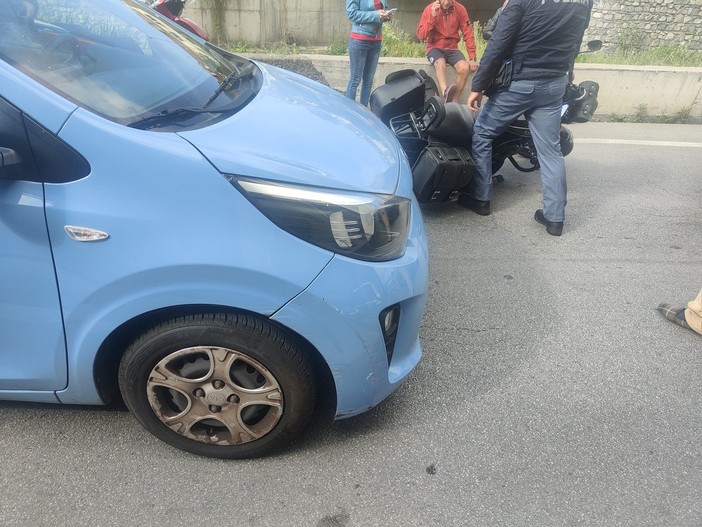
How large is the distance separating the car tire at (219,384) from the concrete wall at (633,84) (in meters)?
5.98

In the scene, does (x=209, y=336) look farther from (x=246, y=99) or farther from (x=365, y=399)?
(x=246, y=99)

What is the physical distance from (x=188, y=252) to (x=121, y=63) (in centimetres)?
103

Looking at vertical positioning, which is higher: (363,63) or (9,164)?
(9,164)

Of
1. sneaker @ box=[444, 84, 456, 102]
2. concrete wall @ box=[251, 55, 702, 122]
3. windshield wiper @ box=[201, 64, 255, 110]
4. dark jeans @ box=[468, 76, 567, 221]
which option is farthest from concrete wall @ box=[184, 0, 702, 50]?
windshield wiper @ box=[201, 64, 255, 110]

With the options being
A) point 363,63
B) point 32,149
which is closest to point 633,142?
point 363,63

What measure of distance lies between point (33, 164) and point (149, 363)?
0.77 meters

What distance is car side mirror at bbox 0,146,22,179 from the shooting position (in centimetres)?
159

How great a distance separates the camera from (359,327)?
187 centimetres

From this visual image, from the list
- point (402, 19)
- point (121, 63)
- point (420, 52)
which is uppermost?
point (121, 63)

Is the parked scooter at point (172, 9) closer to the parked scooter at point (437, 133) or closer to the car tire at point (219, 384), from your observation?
the parked scooter at point (437, 133)

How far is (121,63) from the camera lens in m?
2.21

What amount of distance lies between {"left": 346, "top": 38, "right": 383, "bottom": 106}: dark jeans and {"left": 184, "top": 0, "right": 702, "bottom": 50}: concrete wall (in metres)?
5.01

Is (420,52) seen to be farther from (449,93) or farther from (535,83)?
(535,83)

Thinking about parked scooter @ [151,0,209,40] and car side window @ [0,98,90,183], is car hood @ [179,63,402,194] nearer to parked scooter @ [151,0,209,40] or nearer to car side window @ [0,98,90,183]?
car side window @ [0,98,90,183]
